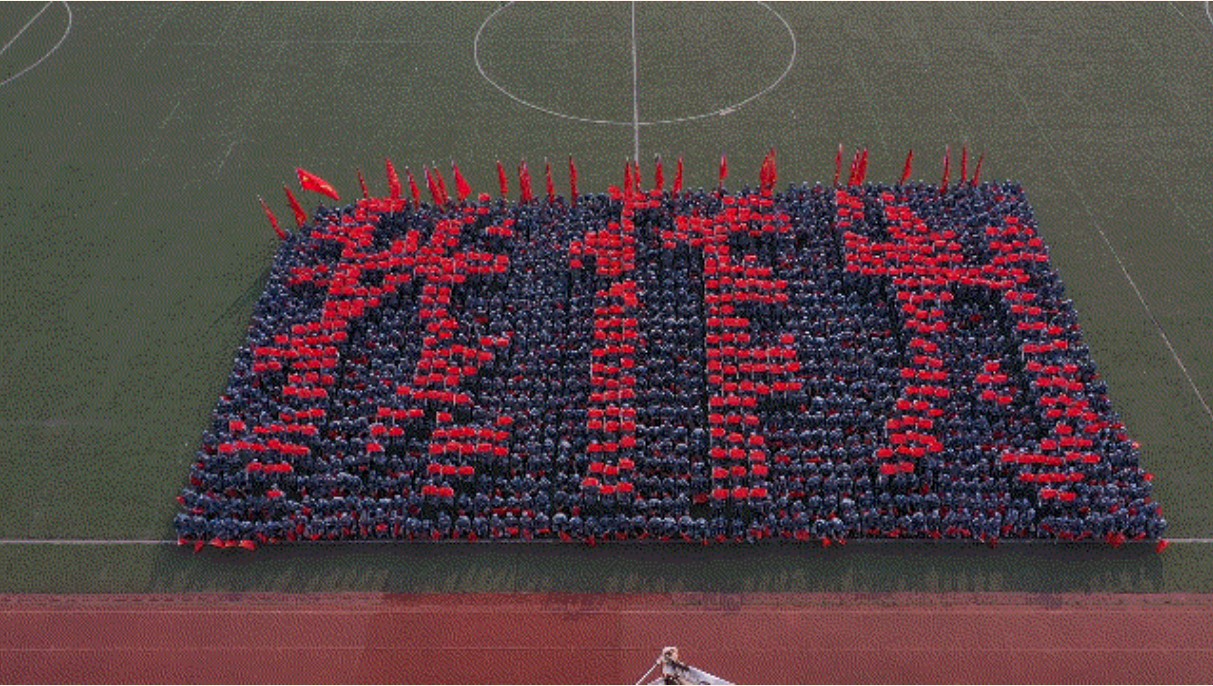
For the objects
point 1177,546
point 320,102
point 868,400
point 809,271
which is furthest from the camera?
point 320,102

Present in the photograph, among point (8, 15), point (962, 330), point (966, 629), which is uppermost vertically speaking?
point (8, 15)

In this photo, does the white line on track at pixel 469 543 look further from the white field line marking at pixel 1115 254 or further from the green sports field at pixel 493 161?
the white field line marking at pixel 1115 254

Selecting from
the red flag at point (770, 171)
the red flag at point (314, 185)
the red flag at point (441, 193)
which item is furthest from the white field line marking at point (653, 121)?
the red flag at point (314, 185)

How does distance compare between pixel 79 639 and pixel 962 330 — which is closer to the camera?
pixel 79 639

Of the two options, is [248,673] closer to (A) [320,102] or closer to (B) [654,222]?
(B) [654,222]

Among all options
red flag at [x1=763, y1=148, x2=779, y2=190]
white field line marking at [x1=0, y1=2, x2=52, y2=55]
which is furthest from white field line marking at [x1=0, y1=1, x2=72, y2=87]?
red flag at [x1=763, y1=148, x2=779, y2=190]

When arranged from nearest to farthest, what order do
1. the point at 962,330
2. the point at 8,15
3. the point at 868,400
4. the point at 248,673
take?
the point at 248,673, the point at 868,400, the point at 962,330, the point at 8,15

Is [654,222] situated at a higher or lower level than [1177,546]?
higher

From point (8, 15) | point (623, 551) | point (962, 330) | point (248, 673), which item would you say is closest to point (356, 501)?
point (248, 673)
